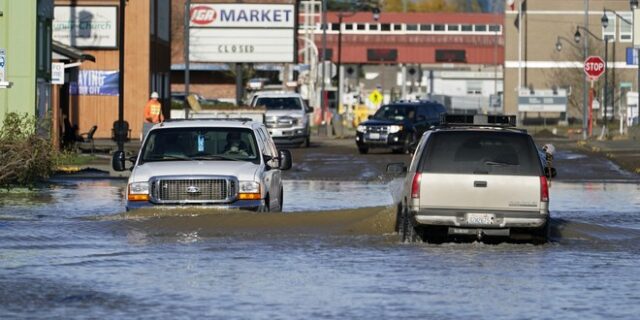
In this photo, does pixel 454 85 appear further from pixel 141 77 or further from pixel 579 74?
pixel 141 77

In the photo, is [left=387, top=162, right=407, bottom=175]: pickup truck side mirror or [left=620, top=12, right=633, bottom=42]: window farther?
[left=620, top=12, right=633, bottom=42]: window

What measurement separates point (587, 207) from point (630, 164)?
16587 mm

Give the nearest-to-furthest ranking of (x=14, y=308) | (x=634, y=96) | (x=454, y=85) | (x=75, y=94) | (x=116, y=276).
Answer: (x=14, y=308) < (x=116, y=276) < (x=75, y=94) < (x=634, y=96) < (x=454, y=85)

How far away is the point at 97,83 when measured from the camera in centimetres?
6012

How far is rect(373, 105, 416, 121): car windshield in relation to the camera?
177 feet

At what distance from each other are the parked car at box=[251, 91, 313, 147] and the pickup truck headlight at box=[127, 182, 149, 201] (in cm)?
3519

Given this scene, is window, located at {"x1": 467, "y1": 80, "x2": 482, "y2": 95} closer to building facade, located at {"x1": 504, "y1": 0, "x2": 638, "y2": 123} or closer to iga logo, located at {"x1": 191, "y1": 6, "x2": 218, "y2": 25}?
building facade, located at {"x1": 504, "y1": 0, "x2": 638, "y2": 123}

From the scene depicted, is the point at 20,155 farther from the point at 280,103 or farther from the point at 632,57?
the point at 632,57

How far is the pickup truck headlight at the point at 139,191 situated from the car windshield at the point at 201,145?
851mm

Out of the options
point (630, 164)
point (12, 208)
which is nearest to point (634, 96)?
point (630, 164)

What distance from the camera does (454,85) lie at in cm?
13700

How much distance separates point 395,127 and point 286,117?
20.8ft

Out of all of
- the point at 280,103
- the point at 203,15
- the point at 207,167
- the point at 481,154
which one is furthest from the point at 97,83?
the point at 481,154

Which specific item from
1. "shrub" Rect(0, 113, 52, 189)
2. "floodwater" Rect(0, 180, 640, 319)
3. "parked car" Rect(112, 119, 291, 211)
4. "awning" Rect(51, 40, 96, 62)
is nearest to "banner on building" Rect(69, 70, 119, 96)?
"awning" Rect(51, 40, 96, 62)
